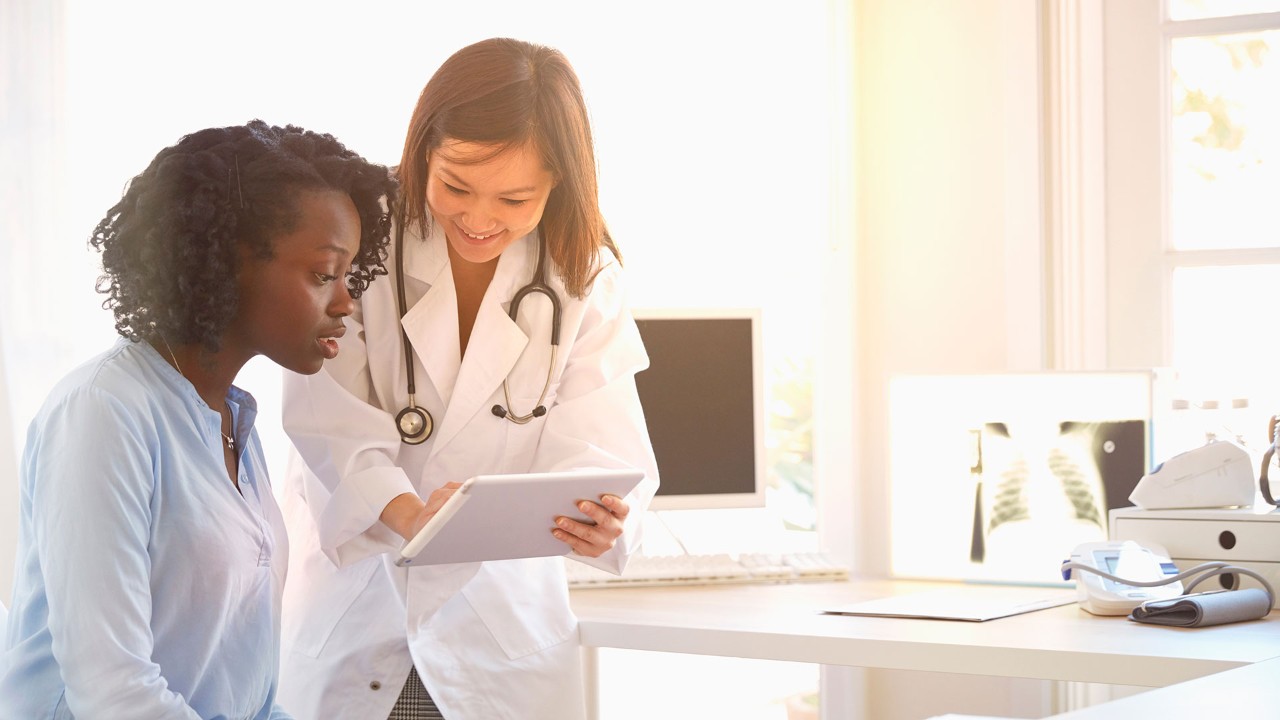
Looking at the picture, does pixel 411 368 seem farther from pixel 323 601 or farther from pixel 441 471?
pixel 323 601

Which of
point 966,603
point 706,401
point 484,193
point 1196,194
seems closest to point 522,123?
point 484,193

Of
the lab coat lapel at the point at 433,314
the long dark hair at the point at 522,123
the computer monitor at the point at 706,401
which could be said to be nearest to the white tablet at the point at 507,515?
the lab coat lapel at the point at 433,314

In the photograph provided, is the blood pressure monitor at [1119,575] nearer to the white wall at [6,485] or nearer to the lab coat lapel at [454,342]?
the lab coat lapel at [454,342]

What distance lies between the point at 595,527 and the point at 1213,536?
0.98m

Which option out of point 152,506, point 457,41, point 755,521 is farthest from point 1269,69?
point 152,506

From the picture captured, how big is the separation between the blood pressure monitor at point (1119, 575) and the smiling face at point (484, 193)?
3.08 ft

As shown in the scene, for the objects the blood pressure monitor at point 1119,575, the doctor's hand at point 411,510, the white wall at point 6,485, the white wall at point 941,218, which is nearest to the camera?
the doctor's hand at point 411,510

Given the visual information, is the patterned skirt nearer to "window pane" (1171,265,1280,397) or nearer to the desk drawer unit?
the desk drawer unit

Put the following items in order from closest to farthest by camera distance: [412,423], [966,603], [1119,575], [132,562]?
[132,562] < [412,423] < [1119,575] < [966,603]

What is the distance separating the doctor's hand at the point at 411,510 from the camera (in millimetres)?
1396

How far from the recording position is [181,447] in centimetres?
109

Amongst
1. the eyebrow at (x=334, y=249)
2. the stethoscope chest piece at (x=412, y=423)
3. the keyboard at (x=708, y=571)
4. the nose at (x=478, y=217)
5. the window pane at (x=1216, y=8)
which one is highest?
the window pane at (x=1216, y=8)

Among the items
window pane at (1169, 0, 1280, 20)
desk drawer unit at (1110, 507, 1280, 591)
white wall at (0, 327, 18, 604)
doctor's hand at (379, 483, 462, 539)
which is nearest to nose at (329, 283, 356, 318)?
doctor's hand at (379, 483, 462, 539)

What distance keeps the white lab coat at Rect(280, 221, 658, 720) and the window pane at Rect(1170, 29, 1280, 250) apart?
123 cm
